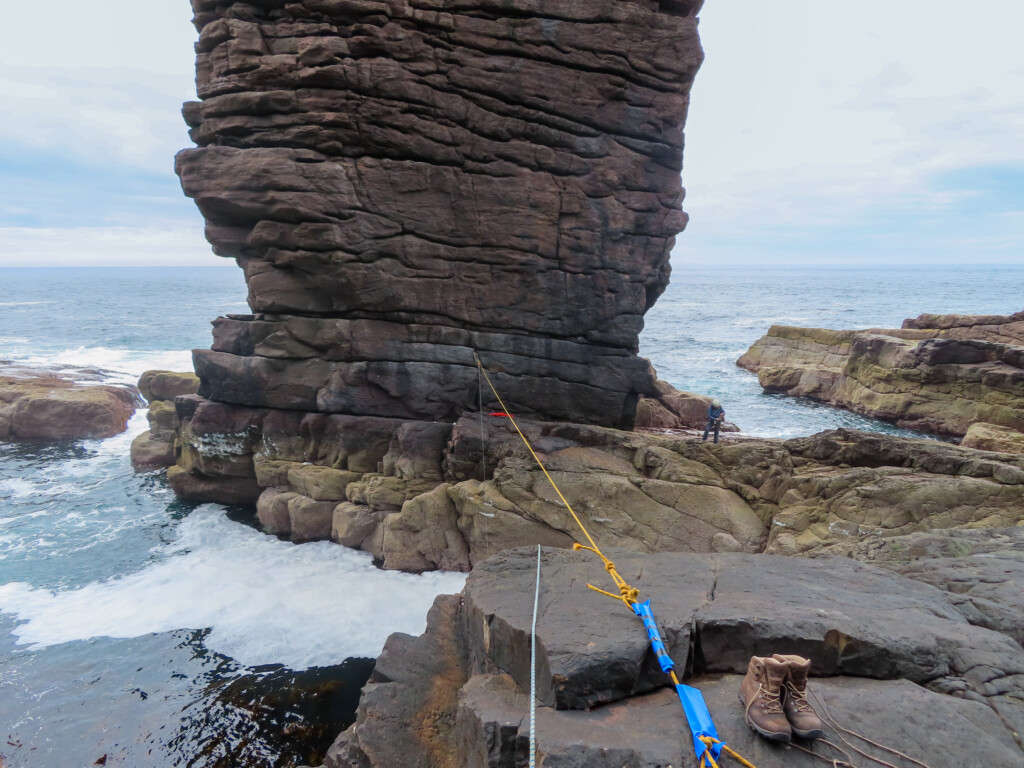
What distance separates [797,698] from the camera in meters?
4.29

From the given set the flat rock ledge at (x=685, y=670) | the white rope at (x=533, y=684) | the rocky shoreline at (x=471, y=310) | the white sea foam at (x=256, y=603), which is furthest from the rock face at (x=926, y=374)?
the white rope at (x=533, y=684)

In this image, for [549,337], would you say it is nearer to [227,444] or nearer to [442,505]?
[442,505]

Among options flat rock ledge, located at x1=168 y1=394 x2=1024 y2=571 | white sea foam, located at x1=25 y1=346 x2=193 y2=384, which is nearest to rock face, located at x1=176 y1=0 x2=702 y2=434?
flat rock ledge, located at x1=168 y1=394 x2=1024 y2=571

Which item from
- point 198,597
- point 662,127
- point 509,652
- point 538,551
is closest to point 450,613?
point 538,551

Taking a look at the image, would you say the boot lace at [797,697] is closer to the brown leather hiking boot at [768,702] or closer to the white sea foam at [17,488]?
the brown leather hiking boot at [768,702]

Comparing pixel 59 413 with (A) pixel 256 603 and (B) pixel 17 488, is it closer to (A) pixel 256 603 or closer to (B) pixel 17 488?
(B) pixel 17 488

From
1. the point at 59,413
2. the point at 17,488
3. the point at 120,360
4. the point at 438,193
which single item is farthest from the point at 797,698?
the point at 120,360

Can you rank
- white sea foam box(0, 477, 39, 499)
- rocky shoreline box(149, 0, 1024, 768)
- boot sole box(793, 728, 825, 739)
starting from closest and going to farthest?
boot sole box(793, 728, 825, 739) → rocky shoreline box(149, 0, 1024, 768) → white sea foam box(0, 477, 39, 499)

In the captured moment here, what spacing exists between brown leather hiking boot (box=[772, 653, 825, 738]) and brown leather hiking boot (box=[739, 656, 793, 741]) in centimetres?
4

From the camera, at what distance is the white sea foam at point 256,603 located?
1077 centimetres

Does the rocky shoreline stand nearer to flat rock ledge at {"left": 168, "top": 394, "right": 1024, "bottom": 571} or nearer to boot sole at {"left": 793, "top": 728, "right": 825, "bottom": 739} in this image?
flat rock ledge at {"left": 168, "top": 394, "right": 1024, "bottom": 571}

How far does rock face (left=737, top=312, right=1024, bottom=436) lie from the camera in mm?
20438

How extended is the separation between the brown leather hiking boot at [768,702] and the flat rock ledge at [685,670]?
0.15 m

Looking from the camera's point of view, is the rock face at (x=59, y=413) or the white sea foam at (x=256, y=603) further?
the rock face at (x=59, y=413)
